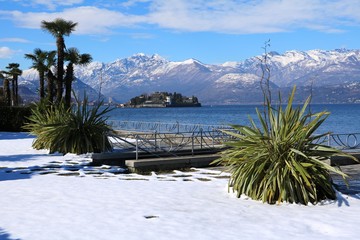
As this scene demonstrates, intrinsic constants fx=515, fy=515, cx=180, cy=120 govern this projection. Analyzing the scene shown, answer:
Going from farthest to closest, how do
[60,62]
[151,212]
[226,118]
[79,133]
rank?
[226,118]
[60,62]
[79,133]
[151,212]

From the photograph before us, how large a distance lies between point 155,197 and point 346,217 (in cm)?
350

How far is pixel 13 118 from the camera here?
31562 millimetres

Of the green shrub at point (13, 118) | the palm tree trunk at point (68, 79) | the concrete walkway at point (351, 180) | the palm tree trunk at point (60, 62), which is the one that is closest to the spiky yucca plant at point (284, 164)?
the concrete walkway at point (351, 180)

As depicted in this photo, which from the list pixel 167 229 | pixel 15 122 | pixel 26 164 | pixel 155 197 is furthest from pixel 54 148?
pixel 15 122

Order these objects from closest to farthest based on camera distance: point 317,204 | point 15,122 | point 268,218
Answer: point 268,218, point 317,204, point 15,122

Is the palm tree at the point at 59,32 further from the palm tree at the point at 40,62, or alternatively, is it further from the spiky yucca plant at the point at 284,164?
the spiky yucca plant at the point at 284,164

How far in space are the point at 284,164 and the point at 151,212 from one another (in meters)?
2.73

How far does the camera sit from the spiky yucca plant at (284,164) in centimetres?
929

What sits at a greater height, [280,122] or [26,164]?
[280,122]

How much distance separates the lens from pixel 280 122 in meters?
9.96

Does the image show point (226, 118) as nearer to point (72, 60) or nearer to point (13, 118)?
point (72, 60)

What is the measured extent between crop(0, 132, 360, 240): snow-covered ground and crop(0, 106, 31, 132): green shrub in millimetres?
19568

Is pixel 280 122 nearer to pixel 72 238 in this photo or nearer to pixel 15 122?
pixel 72 238

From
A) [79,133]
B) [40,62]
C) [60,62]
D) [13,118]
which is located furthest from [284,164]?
[40,62]
